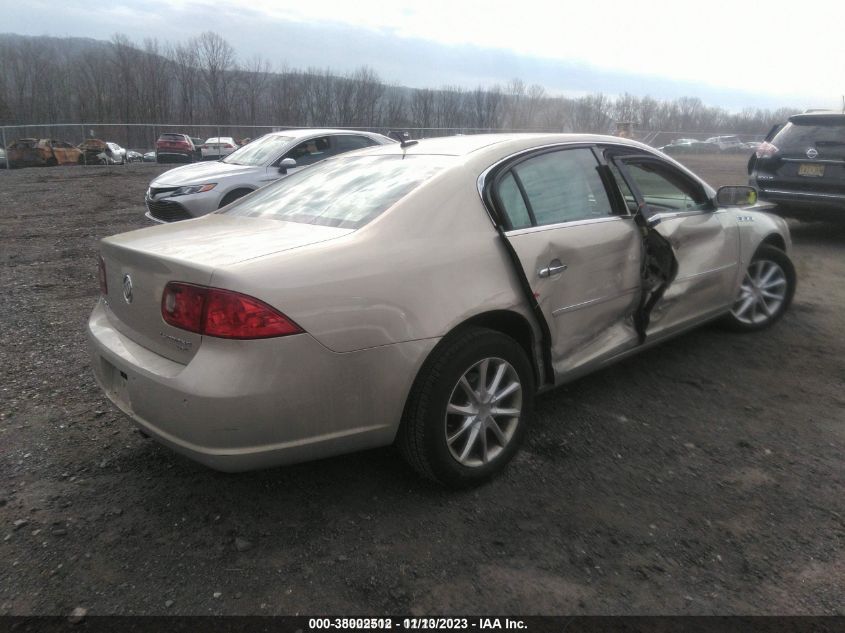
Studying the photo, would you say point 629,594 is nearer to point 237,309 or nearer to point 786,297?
point 237,309

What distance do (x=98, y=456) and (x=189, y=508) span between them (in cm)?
71

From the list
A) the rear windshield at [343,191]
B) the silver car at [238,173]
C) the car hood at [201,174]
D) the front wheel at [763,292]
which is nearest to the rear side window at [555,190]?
the rear windshield at [343,191]

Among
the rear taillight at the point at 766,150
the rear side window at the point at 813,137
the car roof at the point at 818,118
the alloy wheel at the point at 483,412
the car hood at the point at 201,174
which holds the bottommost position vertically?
the alloy wheel at the point at 483,412

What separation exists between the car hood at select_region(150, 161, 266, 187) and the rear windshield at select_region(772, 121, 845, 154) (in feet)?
22.7

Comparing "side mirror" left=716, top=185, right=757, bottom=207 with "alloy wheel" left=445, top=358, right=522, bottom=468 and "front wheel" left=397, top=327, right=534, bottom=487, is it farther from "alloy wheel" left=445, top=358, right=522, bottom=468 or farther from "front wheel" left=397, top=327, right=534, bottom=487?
"alloy wheel" left=445, top=358, right=522, bottom=468

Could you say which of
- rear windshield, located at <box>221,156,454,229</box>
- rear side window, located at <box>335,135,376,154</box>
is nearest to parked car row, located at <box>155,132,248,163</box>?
rear side window, located at <box>335,135,376,154</box>

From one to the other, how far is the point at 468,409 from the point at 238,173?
693 cm

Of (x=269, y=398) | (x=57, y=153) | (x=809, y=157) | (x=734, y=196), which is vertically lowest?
(x=57, y=153)

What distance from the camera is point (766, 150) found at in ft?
27.2

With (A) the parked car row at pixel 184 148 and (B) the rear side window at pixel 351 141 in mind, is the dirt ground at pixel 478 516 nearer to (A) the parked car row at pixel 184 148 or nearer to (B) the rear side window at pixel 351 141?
(B) the rear side window at pixel 351 141

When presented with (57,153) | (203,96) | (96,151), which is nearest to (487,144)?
(57,153)

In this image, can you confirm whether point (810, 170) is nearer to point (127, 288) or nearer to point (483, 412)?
point (483, 412)

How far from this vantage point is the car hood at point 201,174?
8453mm

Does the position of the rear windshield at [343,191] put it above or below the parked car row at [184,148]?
above
